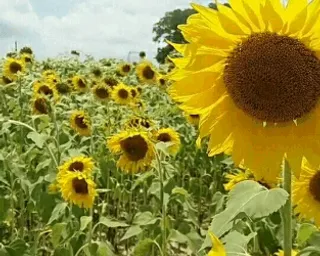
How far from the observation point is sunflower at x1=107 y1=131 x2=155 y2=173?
9.45 feet

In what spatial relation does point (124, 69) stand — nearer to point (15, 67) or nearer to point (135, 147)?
point (15, 67)

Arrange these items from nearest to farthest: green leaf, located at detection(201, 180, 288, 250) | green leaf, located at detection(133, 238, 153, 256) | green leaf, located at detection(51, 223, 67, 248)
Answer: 1. green leaf, located at detection(201, 180, 288, 250)
2. green leaf, located at detection(133, 238, 153, 256)
3. green leaf, located at detection(51, 223, 67, 248)

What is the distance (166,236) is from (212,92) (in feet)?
4.62

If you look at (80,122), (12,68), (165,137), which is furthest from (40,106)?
(12,68)

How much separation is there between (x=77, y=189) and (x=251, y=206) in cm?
165

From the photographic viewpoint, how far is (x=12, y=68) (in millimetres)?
5527

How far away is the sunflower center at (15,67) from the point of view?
18.0 ft

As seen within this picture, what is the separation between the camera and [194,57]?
1301mm

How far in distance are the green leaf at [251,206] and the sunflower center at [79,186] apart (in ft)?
5.17

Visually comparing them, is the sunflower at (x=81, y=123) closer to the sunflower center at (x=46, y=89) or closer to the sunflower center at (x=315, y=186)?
the sunflower center at (x=46, y=89)

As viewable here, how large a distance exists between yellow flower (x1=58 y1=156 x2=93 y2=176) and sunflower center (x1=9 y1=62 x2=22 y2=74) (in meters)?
2.66

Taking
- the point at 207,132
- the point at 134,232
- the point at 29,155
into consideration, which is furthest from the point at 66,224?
the point at 207,132

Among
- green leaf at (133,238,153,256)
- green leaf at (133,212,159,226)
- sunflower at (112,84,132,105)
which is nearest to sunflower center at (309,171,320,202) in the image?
green leaf at (133,238,153,256)

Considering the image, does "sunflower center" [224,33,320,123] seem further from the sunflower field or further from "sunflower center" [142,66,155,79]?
"sunflower center" [142,66,155,79]
